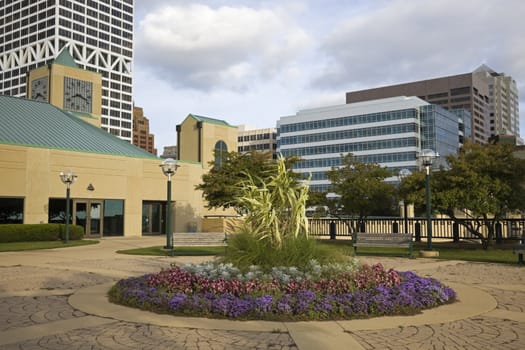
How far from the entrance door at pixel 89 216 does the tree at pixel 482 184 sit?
21.3 m

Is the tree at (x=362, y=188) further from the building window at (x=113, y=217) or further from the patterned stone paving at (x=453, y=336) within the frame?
the patterned stone paving at (x=453, y=336)

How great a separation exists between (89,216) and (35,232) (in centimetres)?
597

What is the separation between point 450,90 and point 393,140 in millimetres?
72619

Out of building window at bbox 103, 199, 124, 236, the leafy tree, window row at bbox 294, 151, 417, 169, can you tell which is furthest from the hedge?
window row at bbox 294, 151, 417, 169

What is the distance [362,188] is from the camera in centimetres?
2548

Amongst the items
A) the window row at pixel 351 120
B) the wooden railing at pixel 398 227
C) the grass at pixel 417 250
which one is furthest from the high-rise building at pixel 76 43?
the grass at pixel 417 250

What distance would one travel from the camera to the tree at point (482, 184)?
20.3 meters

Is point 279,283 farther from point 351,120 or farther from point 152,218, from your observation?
point 351,120

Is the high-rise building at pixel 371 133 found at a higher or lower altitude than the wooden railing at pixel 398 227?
higher

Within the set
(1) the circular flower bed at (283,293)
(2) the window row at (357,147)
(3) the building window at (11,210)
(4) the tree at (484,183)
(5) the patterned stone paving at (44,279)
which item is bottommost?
(5) the patterned stone paving at (44,279)

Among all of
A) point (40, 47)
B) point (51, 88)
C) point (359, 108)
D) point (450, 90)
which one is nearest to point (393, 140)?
point (359, 108)

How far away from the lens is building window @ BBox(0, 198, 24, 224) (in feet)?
95.1

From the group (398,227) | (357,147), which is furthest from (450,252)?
(357,147)

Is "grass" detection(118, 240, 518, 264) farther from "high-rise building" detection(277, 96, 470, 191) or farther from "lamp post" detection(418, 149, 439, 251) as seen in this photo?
"high-rise building" detection(277, 96, 470, 191)
